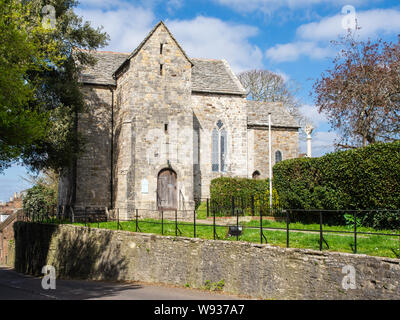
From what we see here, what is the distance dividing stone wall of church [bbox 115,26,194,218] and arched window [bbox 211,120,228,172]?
5529 millimetres

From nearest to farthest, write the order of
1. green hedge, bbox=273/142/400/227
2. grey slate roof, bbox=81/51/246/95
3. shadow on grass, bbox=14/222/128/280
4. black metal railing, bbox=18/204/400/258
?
black metal railing, bbox=18/204/400/258 → green hedge, bbox=273/142/400/227 → shadow on grass, bbox=14/222/128/280 → grey slate roof, bbox=81/51/246/95

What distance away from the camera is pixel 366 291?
1015 cm

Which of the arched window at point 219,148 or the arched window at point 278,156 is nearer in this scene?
the arched window at point 219,148

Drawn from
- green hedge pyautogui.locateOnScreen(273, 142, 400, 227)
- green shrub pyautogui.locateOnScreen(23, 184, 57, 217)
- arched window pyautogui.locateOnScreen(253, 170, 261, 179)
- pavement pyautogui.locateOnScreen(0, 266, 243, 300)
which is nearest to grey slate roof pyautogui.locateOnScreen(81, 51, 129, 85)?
green shrub pyautogui.locateOnScreen(23, 184, 57, 217)

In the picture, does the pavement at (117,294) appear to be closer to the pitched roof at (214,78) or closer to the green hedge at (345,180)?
the green hedge at (345,180)

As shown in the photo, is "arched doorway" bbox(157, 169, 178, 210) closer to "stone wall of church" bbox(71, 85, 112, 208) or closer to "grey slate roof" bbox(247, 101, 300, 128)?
"stone wall of church" bbox(71, 85, 112, 208)

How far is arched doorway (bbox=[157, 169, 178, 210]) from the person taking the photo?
25375mm

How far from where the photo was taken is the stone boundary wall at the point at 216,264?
33.9ft

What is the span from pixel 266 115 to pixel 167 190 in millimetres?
13658

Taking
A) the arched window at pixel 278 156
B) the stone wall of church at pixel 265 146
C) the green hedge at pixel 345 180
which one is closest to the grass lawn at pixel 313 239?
the green hedge at pixel 345 180

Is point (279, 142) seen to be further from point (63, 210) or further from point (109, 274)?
point (109, 274)

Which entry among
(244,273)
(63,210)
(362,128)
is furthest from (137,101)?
(244,273)

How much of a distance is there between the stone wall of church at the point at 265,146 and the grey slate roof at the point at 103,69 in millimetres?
11700

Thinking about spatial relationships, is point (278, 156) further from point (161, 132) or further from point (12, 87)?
point (12, 87)
